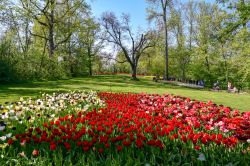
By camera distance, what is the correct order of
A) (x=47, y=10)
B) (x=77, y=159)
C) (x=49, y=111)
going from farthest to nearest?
(x=47, y=10) < (x=49, y=111) < (x=77, y=159)

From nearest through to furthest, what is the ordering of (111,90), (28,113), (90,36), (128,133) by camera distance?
(128,133), (28,113), (111,90), (90,36)

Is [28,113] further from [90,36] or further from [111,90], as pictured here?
[90,36]

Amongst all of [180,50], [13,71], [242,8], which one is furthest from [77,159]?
[180,50]

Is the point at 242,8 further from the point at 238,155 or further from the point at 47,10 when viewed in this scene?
the point at 47,10

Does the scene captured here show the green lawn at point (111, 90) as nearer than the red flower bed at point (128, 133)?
No

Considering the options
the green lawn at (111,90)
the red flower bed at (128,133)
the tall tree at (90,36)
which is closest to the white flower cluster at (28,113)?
the red flower bed at (128,133)

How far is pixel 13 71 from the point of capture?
22.0 metres

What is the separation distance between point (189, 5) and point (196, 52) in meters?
9.74

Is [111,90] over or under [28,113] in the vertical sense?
under

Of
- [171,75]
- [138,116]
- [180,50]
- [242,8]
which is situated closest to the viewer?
[138,116]

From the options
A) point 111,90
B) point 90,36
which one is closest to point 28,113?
point 111,90

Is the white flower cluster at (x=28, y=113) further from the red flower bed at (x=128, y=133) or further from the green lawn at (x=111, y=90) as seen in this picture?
the green lawn at (x=111, y=90)

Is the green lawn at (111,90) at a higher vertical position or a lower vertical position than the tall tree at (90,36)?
lower

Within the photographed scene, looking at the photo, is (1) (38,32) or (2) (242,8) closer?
(2) (242,8)
